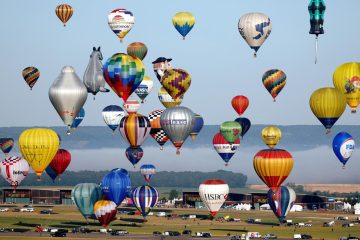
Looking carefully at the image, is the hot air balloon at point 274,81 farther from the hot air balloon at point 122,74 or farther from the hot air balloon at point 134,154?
the hot air balloon at point 122,74

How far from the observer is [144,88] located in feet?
418

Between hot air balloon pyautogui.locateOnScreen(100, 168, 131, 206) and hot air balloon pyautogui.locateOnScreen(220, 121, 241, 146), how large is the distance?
1531cm

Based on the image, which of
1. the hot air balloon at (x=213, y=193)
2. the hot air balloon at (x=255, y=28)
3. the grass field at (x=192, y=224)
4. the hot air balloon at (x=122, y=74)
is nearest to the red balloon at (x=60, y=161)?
the grass field at (x=192, y=224)

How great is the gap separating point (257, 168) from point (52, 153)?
20.8 metres

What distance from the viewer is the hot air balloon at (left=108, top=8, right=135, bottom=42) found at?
113 metres

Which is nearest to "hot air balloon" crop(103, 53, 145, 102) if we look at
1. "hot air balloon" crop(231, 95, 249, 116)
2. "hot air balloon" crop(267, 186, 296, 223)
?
"hot air balloon" crop(267, 186, 296, 223)

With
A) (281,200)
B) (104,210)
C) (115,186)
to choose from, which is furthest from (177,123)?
(281,200)

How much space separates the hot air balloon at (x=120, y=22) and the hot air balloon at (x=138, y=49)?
975cm

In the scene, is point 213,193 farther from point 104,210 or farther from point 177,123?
point 177,123

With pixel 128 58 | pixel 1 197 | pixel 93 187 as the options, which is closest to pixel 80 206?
pixel 93 187

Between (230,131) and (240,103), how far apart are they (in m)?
9.08

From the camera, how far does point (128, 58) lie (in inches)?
4026

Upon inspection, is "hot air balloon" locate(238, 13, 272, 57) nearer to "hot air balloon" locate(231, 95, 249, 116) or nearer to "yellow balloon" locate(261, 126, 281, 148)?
"yellow balloon" locate(261, 126, 281, 148)

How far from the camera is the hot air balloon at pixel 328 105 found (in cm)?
9900
